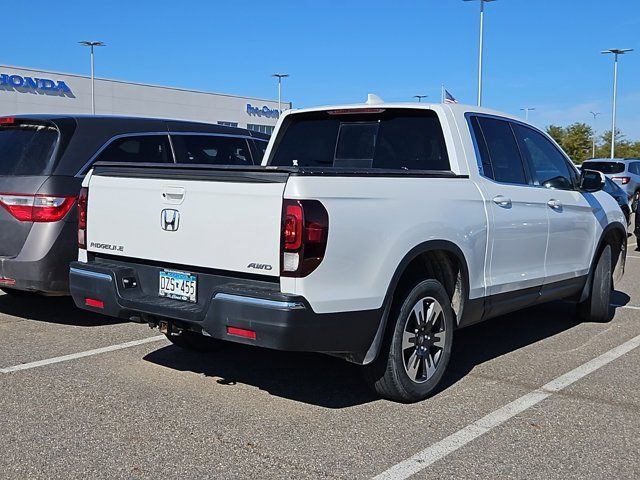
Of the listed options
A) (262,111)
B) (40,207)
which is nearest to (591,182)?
(40,207)

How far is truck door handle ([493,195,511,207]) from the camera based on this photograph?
535cm

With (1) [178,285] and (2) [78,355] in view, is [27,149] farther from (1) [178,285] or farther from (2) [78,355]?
(1) [178,285]

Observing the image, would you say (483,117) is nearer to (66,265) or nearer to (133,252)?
(133,252)

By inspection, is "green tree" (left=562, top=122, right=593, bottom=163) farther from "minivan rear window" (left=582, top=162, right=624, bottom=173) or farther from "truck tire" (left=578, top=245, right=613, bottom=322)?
"truck tire" (left=578, top=245, right=613, bottom=322)

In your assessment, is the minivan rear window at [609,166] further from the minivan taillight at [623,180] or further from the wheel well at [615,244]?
the wheel well at [615,244]

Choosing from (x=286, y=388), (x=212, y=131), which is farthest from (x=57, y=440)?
(x=212, y=131)

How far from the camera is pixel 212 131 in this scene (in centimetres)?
781

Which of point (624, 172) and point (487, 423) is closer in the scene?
point (487, 423)

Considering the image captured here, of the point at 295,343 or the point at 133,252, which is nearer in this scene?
the point at 295,343

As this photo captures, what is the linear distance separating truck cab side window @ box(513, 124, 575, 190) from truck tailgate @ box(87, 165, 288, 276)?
9.25 ft

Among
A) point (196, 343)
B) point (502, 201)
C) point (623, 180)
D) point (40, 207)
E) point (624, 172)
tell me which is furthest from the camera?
point (624, 172)

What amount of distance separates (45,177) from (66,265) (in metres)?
0.72

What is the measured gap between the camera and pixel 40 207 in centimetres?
607

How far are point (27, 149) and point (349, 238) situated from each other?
3604 mm
